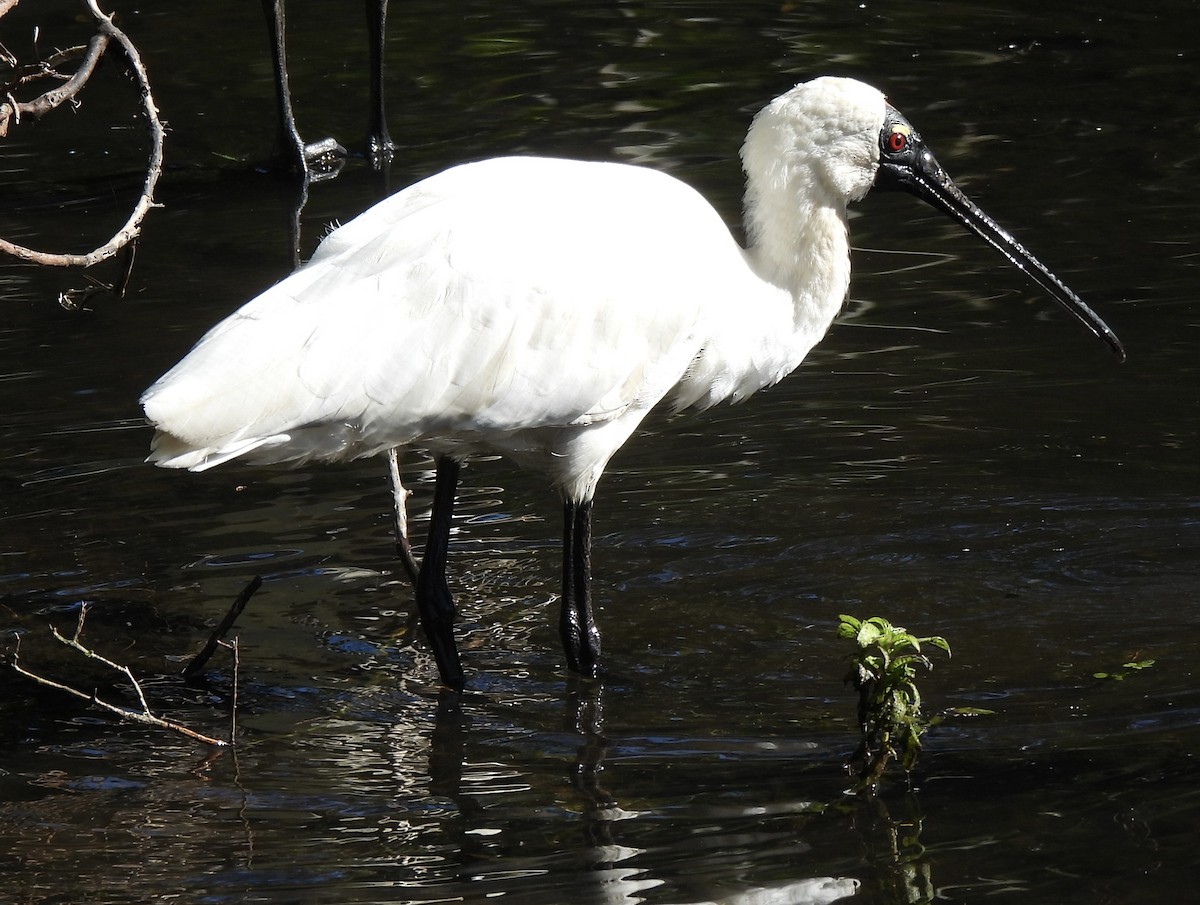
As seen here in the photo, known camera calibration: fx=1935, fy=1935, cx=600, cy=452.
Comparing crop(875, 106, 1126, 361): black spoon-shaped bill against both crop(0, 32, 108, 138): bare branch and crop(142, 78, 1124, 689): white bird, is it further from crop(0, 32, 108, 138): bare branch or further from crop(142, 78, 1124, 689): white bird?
crop(0, 32, 108, 138): bare branch

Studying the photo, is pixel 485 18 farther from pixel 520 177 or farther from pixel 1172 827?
pixel 1172 827

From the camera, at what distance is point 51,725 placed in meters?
6.11

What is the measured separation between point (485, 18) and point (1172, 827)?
12.3m

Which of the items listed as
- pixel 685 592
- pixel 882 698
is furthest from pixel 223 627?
pixel 882 698

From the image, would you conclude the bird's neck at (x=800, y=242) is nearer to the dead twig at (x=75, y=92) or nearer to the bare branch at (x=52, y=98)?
the dead twig at (x=75, y=92)

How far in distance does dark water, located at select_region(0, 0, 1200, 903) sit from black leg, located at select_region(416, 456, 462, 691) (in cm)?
11

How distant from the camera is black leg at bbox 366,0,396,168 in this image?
40.9ft

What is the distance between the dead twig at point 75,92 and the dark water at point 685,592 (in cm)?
156

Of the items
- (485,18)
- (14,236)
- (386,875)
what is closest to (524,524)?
(386,875)

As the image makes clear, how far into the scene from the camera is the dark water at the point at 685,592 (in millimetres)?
5004

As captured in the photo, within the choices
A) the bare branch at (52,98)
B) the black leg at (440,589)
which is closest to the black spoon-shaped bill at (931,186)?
the black leg at (440,589)

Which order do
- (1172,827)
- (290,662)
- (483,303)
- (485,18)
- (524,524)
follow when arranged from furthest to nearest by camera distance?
(485,18) < (524,524) < (290,662) < (483,303) < (1172,827)

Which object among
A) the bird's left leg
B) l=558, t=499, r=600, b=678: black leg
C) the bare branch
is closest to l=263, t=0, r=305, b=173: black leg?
the bird's left leg

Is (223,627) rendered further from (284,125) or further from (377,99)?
(377,99)
